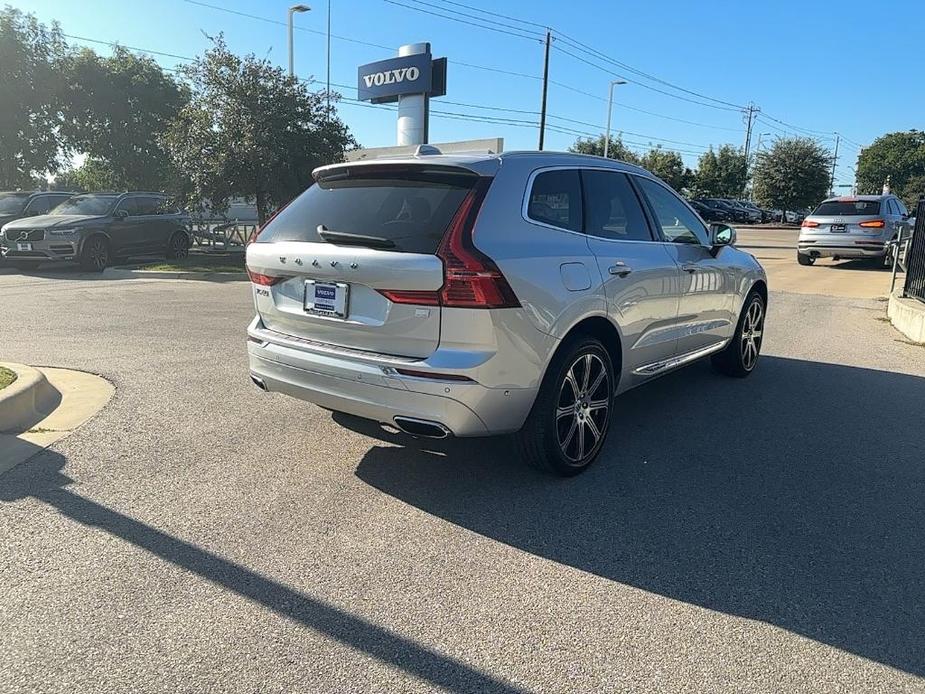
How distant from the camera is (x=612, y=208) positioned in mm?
4621

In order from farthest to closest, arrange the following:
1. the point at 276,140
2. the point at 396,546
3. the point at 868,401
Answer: the point at 276,140 < the point at 868,401 < the point at 396,546

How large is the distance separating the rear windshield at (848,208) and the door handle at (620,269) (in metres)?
15.4

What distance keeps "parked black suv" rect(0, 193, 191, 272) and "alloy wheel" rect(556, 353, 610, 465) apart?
14.3 metres

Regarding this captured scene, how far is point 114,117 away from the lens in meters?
32.0

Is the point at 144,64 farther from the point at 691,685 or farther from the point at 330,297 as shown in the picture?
the point at 691,685

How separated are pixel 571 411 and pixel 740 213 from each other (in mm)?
50554

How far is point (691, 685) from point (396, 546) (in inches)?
56.7

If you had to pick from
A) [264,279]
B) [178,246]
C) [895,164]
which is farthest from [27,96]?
[895,164]

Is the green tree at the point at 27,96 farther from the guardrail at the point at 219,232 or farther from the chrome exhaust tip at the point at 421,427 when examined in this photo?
the chrome exhaust tip at the point at 421,427

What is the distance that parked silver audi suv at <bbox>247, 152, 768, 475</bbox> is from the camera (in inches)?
135

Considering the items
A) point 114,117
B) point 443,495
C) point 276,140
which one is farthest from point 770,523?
point 114,117

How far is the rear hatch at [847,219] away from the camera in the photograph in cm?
1672

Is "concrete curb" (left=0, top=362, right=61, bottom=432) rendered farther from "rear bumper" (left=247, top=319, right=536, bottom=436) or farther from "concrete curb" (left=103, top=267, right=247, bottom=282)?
"concrete curb" (left=103, top=267, right=247, bottom=282)

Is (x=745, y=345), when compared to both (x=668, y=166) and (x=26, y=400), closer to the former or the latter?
(x=26, y=400)
